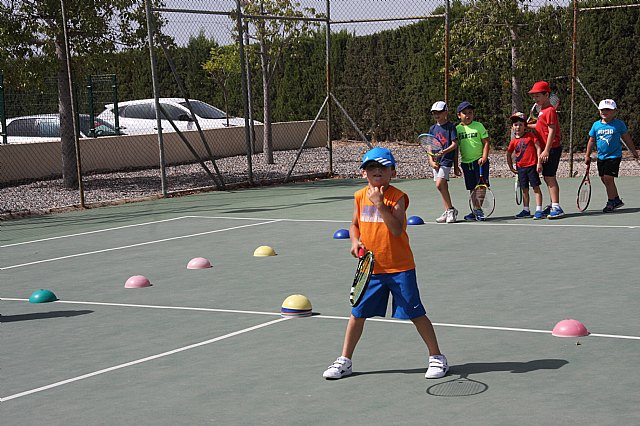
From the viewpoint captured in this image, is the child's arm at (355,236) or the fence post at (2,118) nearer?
the child's arm at (355,236)

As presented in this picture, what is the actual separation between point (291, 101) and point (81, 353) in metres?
24.3

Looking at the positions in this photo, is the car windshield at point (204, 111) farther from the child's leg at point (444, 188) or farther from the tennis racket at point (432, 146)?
the child's leg at point (444, 188)

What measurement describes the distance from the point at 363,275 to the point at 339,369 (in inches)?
23.3

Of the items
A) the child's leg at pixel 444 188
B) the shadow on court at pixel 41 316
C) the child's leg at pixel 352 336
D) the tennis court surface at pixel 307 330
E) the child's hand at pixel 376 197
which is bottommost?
the shadow on court at pixel 41 316

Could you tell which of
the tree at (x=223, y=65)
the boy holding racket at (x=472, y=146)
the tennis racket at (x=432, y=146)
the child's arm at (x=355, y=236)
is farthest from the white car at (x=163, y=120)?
the child's arm at (x=355, y=236)

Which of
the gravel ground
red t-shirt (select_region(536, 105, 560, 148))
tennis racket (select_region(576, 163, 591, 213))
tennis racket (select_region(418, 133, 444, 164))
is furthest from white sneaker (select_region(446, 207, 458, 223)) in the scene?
the gravel ground

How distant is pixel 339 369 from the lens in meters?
6.04

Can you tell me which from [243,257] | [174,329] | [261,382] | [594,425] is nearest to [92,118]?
[243,257]

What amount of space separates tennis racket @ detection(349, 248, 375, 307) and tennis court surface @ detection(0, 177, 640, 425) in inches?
19.8

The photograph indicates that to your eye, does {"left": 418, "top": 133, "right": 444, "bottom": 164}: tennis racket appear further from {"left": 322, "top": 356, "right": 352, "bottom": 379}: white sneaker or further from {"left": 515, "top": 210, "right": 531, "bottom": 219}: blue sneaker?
{"left": 322, "top": 356, "right": 352, "bottom": 379}: white sneaker

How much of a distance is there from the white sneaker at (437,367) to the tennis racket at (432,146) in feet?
24.3

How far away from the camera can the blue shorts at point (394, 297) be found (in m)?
5.98

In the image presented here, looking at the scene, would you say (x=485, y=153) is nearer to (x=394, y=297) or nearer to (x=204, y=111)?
(x=394, y=297)

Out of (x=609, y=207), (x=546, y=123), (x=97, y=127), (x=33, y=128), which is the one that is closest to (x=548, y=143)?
(x=546, y=123)
